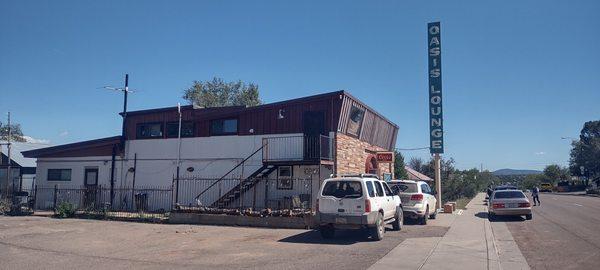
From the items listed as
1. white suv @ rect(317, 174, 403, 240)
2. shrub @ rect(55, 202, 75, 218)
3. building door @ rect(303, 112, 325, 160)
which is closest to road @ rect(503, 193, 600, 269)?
white suv @ rect(317, 174, 403, 240)

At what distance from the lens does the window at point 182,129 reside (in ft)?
82.7

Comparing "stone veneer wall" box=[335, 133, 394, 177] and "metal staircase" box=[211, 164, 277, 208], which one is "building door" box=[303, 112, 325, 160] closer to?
"stone veneer wall" box=[335, 133, 394, 177]

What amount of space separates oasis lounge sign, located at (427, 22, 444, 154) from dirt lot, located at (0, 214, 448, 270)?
10738 mm

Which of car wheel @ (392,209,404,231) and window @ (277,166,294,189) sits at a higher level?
window @ (277,166,294,189)

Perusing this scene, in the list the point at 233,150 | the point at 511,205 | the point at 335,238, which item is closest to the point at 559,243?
the point at 335,238

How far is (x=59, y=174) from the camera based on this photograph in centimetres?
2797

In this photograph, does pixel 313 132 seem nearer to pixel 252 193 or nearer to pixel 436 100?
pixel 252 193

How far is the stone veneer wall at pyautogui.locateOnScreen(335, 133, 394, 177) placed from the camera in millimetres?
21859

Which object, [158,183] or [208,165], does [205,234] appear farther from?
[158,183]

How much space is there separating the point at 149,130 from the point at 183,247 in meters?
15.0

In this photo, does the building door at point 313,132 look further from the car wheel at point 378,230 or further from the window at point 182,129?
the car wheel at point 378,230

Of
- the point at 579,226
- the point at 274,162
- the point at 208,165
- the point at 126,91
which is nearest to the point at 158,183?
the point at 208,165

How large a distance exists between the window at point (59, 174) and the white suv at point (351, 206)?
64.6ft

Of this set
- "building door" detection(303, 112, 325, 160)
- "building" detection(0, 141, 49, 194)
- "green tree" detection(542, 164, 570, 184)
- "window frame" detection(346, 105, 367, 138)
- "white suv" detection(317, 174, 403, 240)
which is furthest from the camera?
"green tree" detection(542, 164, 570, 184)
